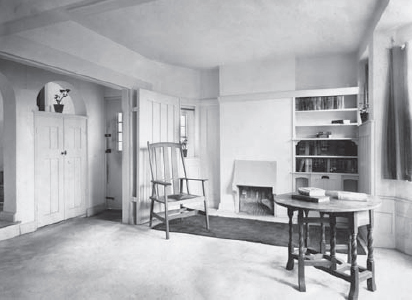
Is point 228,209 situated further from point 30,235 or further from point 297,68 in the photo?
point 30,235

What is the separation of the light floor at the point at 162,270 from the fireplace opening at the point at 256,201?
1.72 meters

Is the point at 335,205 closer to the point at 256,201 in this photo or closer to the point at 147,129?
the point at 256,201

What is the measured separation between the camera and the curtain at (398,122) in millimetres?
3324

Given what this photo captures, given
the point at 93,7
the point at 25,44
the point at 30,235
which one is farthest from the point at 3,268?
the point at 93,7

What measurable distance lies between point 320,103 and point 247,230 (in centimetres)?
249

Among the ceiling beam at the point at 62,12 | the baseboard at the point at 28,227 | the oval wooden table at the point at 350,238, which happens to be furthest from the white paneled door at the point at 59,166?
the oval wooden table at the point at 350,238

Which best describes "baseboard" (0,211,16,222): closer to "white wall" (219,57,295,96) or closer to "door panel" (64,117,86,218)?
"door panel" (64,117,86,218)

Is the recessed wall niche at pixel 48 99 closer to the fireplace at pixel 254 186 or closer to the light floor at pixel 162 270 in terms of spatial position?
the light floor at pixel 162 270

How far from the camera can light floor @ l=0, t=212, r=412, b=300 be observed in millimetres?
2428

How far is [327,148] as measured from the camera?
4941 millimetres

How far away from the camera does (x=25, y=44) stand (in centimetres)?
307

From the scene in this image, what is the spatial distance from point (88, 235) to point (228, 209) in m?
2.59

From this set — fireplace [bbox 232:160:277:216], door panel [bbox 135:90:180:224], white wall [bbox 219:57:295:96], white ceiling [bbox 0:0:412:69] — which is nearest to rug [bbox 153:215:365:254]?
door panel [bbox 135:90:180:224]

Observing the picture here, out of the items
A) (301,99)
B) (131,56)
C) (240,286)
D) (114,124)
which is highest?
(131,56)
